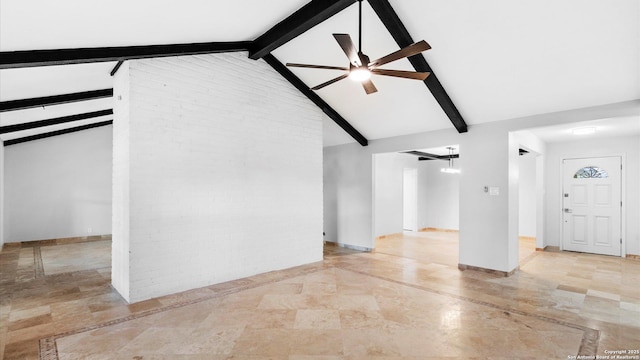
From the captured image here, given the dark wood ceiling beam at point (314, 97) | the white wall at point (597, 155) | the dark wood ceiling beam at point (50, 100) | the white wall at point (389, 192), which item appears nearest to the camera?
the dark wood ceiling beam at point (50, 100)

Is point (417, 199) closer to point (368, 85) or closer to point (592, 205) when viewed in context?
point (592, 205)

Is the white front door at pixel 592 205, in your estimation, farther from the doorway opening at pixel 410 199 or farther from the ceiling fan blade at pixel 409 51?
the ceiling fan blade at pixel 409 51

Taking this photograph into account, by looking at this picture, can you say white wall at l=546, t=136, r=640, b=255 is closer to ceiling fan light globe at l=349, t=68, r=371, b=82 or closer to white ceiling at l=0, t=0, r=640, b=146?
white ceiling at l=0, t=0, r=640, b=146

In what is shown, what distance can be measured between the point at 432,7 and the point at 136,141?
3784 millimetres

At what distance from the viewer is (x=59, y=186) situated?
780 centimetres

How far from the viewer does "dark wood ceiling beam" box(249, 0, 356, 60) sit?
3430mm

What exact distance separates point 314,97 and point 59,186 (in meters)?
6.92

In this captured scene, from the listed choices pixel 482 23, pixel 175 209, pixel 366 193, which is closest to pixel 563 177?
pixel 366 193

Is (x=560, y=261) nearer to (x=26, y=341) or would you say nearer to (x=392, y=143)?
(x=392, y=143)

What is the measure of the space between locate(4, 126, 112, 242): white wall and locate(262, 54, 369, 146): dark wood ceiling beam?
234 inches

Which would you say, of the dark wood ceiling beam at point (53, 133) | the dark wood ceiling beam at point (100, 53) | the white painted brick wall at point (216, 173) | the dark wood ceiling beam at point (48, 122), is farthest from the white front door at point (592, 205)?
the dark wood ceiling beam at point (53, 133)

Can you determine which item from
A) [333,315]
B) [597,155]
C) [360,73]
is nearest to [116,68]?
[360,73]

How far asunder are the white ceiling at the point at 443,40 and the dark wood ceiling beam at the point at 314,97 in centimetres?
17

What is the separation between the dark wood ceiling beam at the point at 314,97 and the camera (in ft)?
17.2
